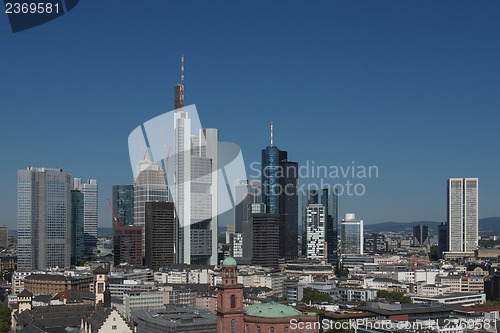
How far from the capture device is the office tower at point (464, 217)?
390ft

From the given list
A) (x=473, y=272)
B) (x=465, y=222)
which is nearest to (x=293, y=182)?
(x=465, y=222)

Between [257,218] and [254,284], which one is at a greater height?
[257,218]

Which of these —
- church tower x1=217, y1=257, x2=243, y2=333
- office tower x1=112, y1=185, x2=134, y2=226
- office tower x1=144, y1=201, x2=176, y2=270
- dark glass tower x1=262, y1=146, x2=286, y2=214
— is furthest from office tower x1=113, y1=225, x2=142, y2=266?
church tower x1=217, y1=257, x2=243, y2=333

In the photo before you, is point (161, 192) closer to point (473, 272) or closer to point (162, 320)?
point (473, 272)

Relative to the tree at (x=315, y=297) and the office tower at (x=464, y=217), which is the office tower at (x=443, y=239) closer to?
the office tower at (x=464, y=217)

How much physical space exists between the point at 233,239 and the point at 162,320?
68.6 m

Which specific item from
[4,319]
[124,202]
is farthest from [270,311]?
[124,202]

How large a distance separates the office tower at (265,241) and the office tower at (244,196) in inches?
390

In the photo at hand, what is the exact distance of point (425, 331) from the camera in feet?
112

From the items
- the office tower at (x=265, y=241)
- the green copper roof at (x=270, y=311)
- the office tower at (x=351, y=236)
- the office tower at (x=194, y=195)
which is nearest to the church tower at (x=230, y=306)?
the green copper roof at (x=270, y=311)

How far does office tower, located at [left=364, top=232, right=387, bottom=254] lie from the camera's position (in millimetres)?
144875

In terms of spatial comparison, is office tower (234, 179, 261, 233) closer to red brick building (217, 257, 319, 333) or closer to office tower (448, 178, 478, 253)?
office tower (448, 178, 478, 253)

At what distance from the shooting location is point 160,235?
91.7m

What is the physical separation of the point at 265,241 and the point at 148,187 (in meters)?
26.3
